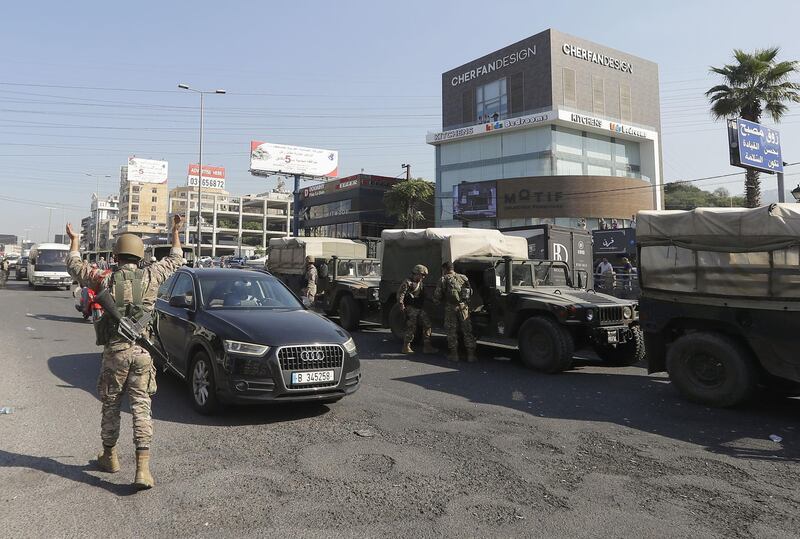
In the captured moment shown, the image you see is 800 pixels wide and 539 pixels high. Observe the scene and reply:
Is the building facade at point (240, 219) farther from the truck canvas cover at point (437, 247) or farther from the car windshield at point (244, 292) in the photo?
the car windshield at point (244, 292)

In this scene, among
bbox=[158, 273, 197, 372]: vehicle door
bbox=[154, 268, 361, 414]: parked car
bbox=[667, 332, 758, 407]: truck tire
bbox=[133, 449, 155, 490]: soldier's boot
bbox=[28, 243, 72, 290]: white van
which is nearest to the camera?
bbox=[133, 449, 155, 490]: soldier's boot

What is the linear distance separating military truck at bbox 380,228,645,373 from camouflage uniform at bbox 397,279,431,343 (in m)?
0.36

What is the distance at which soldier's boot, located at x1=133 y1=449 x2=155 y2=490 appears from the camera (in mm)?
3609

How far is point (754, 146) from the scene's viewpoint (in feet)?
66.0

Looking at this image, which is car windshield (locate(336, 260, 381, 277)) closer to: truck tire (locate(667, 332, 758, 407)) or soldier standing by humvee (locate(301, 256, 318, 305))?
soldier standing by humvee (locate(301, 256, 318, 305))

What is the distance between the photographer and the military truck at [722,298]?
5.66 meters

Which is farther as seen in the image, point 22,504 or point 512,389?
point 512,389

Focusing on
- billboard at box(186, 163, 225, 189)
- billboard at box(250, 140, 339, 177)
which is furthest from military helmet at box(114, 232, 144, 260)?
billboard at box(186, 163, 225, 189)

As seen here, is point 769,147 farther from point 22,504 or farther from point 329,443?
point 22,504

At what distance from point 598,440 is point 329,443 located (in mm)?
2560

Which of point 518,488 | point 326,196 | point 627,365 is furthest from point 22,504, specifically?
point 326,196

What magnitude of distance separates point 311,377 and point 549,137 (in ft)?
150

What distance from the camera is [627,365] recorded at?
8.89 meters

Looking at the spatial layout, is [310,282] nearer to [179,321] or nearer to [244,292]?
[244,292]
